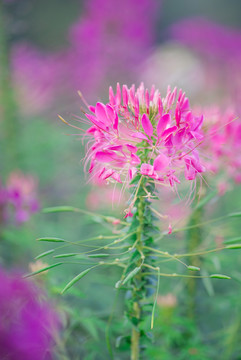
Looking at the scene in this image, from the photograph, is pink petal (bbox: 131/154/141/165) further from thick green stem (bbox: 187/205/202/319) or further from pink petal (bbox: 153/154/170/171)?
thick green stem (bbox: 187/205/202/319)

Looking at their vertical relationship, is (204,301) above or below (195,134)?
below

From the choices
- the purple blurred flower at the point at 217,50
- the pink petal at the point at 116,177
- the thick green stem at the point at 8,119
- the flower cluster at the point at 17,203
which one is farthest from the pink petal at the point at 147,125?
the purple blurred flower at the point at 217,50

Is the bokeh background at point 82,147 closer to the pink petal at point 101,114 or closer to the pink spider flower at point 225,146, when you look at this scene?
the pink spider flower at point 225,146

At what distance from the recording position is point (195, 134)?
719 millimetres

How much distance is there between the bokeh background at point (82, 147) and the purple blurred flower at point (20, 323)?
236mm

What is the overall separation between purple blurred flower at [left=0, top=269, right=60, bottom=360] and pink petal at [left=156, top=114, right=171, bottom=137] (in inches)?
16.7

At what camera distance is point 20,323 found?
0.69 m

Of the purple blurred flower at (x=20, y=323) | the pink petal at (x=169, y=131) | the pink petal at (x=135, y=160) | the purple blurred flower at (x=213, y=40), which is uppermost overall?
the purple blurred flower at (x=213, y=40)

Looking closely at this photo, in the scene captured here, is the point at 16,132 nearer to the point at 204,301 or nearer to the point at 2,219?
the point at 2,219

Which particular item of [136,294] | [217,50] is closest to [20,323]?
[136,294]

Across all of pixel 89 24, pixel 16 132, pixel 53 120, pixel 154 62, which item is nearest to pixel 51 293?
pixel 16 132

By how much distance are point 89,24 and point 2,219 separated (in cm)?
224

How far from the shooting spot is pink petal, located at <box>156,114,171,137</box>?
703 mm

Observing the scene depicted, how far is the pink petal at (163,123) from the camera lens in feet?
2.31
